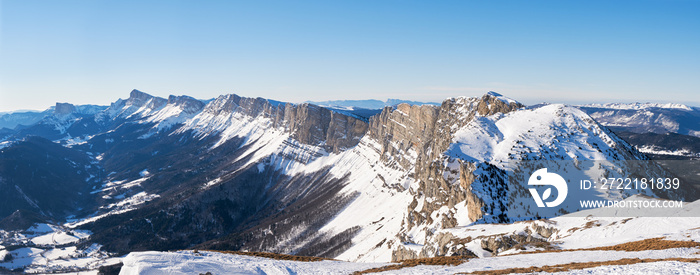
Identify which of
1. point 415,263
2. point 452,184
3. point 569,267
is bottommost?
point 452,184

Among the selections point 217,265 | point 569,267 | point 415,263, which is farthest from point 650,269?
point 217,265

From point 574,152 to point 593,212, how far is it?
39.9 m

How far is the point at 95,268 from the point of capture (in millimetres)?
182750

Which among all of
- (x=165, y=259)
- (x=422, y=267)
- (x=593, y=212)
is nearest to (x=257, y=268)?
(x=165, y=259)

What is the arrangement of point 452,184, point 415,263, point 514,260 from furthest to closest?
1. point 452,184
2. point 415,263
3. point 514,260

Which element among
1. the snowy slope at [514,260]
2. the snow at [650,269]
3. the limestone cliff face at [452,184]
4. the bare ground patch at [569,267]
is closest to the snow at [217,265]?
the snowy slope at [514,260]

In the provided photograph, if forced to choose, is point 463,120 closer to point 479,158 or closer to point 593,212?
point 479,158

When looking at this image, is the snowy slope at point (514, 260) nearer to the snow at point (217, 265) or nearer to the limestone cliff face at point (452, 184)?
the snow at point (217, 265)

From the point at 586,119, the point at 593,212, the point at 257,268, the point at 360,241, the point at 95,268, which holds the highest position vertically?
the point at 586,119

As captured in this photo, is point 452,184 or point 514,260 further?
point 452,184

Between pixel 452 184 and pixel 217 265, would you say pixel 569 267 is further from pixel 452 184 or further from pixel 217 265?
pixel 452 184

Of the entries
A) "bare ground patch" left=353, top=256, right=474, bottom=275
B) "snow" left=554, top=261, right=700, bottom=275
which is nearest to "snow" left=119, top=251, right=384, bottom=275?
"bare ground patch" left=353, top=256, right=474, bottom=275

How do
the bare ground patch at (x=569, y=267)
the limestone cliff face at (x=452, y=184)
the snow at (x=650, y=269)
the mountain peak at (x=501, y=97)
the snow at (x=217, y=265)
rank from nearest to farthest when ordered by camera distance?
the snow at (x=650, y=269)
the bare ground patch at (x=569, y=267)
the snow at (x=217, y=265)
the limestone cliff face at (x=452, y=184)
the mountain peak at (x=501, y=97)

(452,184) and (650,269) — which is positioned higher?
(650,269)
